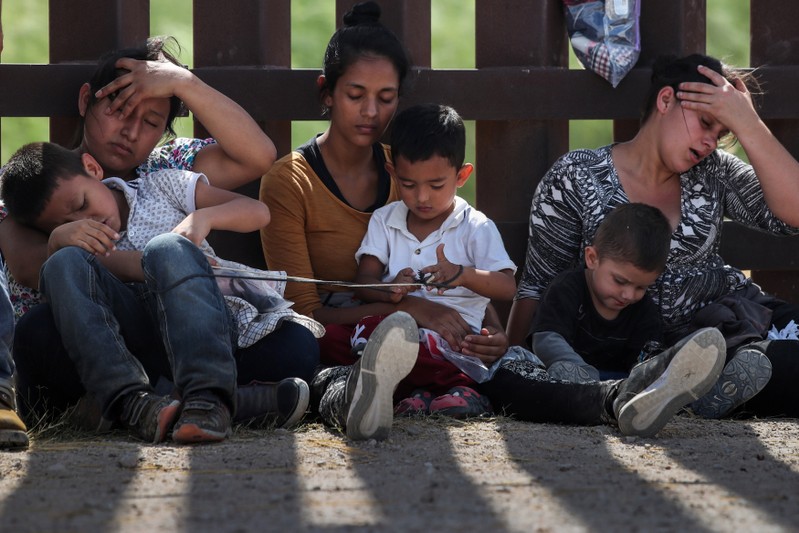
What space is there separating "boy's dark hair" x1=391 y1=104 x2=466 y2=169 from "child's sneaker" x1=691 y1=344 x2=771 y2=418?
3.33ft

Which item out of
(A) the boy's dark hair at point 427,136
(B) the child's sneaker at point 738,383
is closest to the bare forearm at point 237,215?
(A) the boy's dark hair at point 427,136

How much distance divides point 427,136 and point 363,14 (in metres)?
0.55

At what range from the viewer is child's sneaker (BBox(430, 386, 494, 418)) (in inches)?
118

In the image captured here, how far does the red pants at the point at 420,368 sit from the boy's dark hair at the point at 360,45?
2.76 ft

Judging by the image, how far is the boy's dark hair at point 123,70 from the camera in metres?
3.34

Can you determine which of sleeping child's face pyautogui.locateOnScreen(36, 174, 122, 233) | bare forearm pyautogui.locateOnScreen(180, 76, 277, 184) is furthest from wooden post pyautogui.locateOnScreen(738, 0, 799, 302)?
sleeping child's face pyautogui.locateOnScreen(36, 174, 122, 233)

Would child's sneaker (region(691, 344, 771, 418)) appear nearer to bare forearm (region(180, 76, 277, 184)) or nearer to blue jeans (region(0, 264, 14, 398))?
bare forearm (region(180, 76, 277, 184))

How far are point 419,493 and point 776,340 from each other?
158cm

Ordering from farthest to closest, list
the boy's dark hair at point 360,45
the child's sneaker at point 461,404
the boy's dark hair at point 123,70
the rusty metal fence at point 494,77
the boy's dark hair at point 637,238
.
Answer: the rusty metal fence at point 494,77 → the boy's dark hair at point 360,45 → the boy's dark hair at point 123,70 → the boy's dark hair at point 637,238 → the child's sneaker at point 461,404

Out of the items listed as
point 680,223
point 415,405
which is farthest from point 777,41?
point 415,405

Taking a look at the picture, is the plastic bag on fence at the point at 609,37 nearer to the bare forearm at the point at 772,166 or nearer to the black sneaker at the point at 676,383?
the bare forearm at the point at 772,166

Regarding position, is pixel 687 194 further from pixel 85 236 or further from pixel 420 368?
pixel 85 236

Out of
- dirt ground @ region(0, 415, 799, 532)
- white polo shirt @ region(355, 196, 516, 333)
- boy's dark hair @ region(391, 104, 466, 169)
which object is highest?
boy's dark hair @ region(391, 104, 466, 169)

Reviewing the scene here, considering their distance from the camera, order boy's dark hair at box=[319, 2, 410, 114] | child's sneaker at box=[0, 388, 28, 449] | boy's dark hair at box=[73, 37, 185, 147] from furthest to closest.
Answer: boy's dark hair at box=[319, 2, 410, 114] < boy's dark hair at box=[73, 37, 185, 147] < child's sneaker at box=[0, 388, 28, 449]
